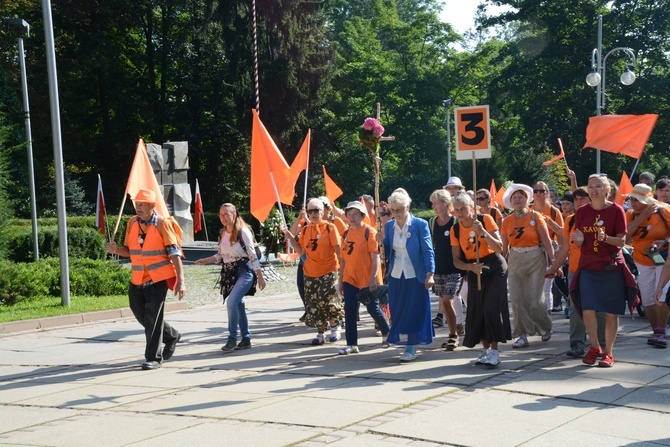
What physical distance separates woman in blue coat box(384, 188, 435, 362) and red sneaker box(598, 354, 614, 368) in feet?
5.57

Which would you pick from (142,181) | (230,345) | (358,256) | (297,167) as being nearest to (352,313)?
(358,256)

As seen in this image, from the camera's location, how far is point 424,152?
56062mm

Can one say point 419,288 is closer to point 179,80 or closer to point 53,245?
point 53,245

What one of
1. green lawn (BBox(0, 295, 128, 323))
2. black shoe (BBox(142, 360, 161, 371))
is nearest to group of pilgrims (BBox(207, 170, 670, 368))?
black shoe (BBox(142, 360, 161, 371))

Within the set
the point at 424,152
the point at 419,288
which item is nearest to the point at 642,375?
the point at 419,288

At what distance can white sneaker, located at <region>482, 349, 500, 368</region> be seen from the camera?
856 centimetres

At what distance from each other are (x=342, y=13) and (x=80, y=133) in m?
27.1

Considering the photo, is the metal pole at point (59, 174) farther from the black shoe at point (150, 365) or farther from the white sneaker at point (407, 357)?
the white sneaker at point (407, 357)

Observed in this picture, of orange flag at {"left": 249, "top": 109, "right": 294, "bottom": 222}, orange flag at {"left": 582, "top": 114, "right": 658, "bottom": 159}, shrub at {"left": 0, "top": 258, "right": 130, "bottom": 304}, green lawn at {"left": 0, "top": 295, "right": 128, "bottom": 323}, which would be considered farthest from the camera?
shrub at {"left": 0, "top": 258, "right": 130, "bottom": 304}

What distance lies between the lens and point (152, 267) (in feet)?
30.6

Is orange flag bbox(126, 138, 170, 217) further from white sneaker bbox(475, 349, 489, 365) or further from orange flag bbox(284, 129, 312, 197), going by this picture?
white sneaker bbox(475, 349, 489, 365)

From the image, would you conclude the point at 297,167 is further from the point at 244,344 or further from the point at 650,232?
the point at 650,232

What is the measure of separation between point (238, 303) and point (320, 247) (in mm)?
1183

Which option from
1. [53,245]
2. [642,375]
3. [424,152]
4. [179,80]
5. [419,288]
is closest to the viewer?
[642,375]
